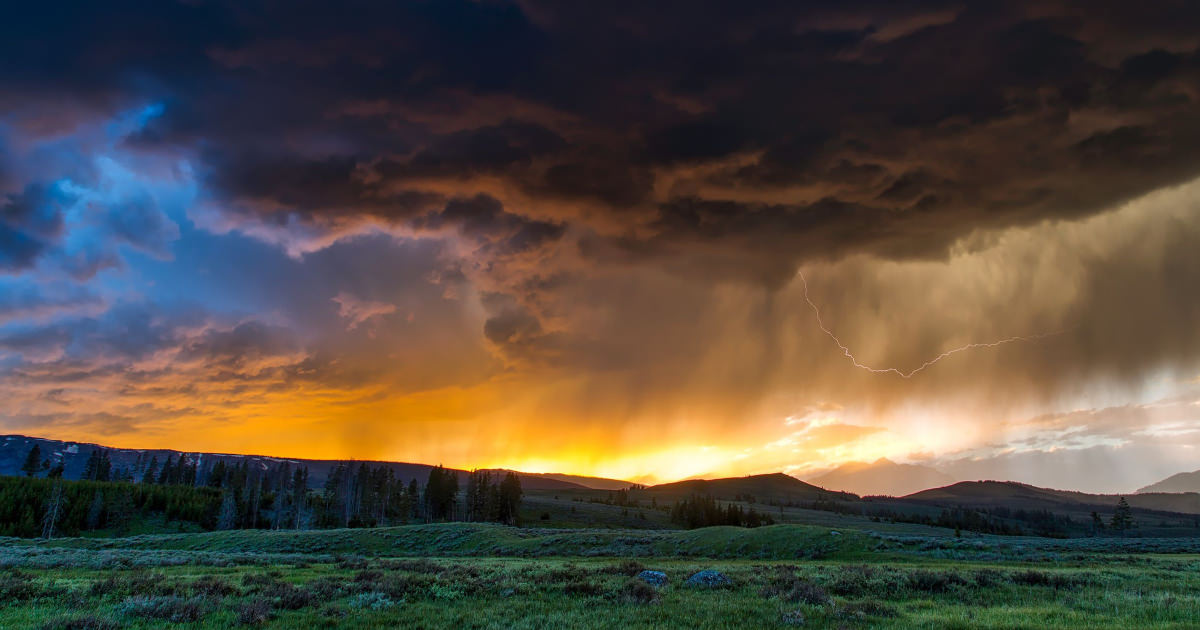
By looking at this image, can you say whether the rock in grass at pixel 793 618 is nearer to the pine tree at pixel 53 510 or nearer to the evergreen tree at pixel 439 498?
the evergreen tree at pixel 439 498

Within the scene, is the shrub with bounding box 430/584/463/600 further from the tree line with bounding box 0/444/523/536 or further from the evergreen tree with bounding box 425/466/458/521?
the evergreen tree with bounding box 425/466/458/521

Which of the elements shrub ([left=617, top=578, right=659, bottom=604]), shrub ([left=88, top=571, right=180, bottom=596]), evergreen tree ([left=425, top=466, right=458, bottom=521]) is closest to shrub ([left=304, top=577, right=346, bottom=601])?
shrub ([left=88, top=571, right=180, bottom=596])

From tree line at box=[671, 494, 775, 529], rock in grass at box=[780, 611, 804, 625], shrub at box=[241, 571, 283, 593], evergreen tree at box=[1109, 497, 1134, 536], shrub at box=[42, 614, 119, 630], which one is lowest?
evergreen tree at box=[1109, 497, 1134, 536]

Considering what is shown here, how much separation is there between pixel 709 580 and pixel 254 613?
19428mm

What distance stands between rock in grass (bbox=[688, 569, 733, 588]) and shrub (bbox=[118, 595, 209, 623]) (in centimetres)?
1988

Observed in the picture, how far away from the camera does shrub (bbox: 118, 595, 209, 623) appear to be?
57.7ft

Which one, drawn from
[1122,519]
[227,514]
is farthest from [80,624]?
[1122,519]

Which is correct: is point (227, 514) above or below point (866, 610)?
below

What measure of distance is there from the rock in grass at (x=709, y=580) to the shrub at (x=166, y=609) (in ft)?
65.2

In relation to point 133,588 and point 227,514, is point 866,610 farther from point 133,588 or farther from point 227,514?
point 227,514

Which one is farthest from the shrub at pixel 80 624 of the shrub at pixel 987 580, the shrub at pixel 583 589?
the shrub at pixel 987 580

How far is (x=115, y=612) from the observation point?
17.8m

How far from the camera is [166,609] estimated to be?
1797 centimetres

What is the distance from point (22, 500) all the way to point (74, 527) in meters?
11.9
